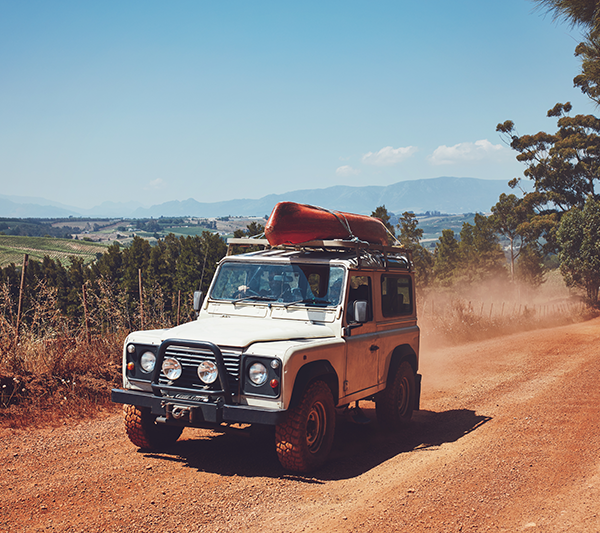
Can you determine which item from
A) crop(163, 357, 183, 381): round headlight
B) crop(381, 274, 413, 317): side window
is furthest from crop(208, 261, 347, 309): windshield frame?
crop(163, 357, 183, 381): round headlight

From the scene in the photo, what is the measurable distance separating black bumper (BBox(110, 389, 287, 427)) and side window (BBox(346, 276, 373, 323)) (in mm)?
1729

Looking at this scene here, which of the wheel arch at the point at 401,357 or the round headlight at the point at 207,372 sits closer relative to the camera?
the round headlight at the point at 207,372

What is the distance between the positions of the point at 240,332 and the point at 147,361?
101 centimetres

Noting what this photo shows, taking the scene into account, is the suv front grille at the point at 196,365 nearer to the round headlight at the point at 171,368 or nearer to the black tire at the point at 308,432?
the round headlight at the point at 171,368

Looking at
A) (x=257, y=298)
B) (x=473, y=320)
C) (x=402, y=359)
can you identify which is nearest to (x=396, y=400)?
(x=402, y=359)

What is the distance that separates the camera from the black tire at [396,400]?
24.4 feet

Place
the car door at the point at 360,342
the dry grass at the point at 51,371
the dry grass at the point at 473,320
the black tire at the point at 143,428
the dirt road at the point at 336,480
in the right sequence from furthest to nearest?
the dry grass at the point at 473,320, the dry grass at the point at 51,371, the car door at the point at 360,342, the black tire at the point at 143,428, the dirt road at the point at 336,480

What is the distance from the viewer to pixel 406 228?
51312 mm

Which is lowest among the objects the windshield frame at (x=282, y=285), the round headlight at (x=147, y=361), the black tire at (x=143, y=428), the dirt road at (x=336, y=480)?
the dirt road at (x=336, y=480)

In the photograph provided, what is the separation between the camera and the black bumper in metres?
5.04

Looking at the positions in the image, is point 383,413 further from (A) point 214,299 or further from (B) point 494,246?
(B) point 494,246

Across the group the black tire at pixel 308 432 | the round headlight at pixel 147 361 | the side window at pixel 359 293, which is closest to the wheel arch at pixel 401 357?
the side window at pixel 359 293

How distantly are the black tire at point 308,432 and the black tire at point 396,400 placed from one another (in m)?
1.75

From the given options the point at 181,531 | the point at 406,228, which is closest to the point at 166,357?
the point at 181,531
